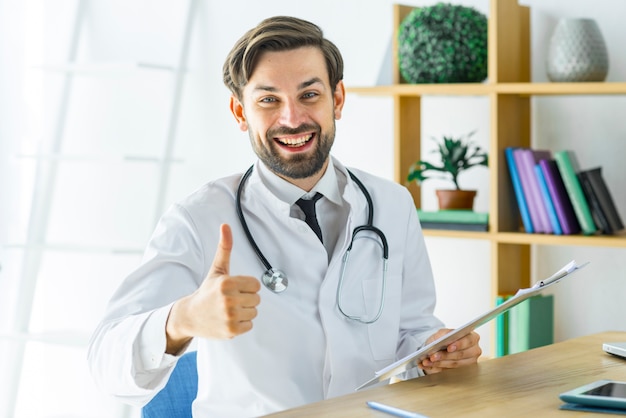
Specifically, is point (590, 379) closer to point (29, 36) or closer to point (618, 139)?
point (618, 139)

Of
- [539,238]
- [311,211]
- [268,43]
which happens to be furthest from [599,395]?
[539,238]

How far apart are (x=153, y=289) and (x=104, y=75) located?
6.60 ft

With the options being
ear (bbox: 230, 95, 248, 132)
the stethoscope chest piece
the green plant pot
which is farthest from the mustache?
the green plant pot

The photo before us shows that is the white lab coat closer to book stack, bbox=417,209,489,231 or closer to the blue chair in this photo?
Answer: the blue chair

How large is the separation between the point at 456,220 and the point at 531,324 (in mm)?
344

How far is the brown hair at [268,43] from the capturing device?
5.81ft

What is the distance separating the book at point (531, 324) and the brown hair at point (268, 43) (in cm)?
102

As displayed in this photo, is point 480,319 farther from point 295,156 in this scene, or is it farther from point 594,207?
point 594,207

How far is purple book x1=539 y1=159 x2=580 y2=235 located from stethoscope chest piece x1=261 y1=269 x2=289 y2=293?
1041 mm

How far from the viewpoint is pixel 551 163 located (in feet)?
8.14

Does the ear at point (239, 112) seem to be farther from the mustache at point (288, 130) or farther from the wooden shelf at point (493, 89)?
the wooden shelf at point (493, 89)

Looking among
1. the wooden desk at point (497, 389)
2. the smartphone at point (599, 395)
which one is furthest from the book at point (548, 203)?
the smartphone at point (599, 395)

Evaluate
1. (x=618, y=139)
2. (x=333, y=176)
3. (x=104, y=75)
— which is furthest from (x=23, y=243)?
(x=618, y=139)

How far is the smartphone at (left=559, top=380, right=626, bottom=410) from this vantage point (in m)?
1.21
